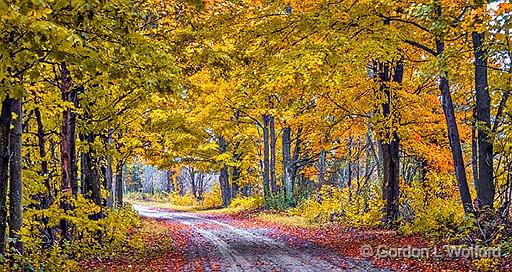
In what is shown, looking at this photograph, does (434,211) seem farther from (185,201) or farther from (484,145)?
(185,201)

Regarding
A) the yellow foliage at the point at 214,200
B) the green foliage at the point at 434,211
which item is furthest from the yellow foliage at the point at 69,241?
the yellow foliage at the point at 214,200

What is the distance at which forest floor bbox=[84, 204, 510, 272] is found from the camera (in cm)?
1052

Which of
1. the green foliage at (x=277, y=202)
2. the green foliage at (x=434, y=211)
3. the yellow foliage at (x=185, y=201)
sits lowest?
the yellow foliage at (x=185, y=201)

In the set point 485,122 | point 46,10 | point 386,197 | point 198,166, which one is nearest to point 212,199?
point 198,166

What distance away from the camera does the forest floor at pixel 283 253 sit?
1052 cm

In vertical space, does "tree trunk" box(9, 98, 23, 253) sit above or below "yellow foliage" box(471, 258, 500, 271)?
above

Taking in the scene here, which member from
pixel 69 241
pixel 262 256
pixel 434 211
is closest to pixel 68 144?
pixel 69 241

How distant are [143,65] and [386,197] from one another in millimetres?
11379

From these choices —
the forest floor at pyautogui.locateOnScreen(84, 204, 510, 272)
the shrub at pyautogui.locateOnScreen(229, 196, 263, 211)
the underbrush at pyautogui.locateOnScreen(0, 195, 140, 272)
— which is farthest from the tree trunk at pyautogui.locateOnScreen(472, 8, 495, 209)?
the shrub at pyautogui.locateOnScreen(229, 196, 263, 211)

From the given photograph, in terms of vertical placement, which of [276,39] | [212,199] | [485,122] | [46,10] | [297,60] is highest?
[276,39]

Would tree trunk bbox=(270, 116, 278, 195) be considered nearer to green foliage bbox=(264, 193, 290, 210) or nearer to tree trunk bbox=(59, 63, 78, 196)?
green foliage bbox=(264, 193, 290, 210)

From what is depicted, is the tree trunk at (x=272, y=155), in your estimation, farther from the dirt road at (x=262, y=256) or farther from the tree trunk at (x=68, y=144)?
the tree trunk at (x=68, y=144)

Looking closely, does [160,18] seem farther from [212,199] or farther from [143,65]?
[212,199]

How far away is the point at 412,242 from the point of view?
1290 cm
